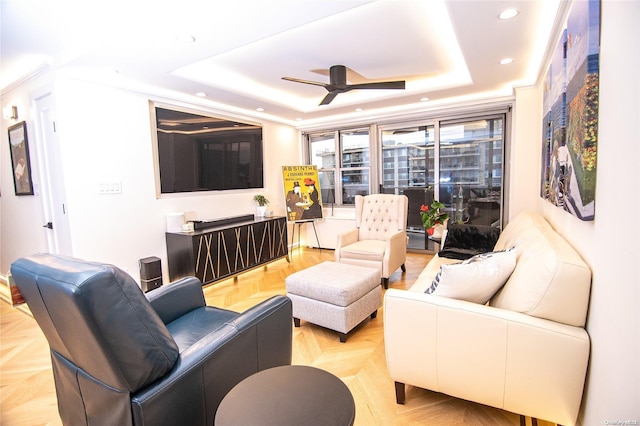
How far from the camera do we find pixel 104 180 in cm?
315

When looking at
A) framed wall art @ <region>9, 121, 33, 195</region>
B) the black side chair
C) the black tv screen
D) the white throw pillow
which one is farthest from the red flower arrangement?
framed wall art @ <region>9, 121, 33, 195</region>

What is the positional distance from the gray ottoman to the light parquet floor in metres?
0.15

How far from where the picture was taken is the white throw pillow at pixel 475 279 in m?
1.60

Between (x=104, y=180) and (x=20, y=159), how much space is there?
4.07 ft

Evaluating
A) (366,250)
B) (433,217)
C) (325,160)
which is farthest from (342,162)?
(366,250)

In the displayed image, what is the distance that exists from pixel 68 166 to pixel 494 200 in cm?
521

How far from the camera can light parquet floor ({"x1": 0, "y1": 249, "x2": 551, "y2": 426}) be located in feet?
5.42

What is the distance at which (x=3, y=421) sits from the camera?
173 cm

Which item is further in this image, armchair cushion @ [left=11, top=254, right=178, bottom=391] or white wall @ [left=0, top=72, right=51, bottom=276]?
white wall @ [left=0, top=72, right=51, bottom=276]

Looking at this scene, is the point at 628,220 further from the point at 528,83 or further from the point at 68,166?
the point at 68,166

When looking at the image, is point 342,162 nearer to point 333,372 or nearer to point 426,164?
point 426,164

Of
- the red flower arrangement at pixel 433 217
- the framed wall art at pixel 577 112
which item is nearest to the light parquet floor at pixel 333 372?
the framed wall art at pixel 577 112

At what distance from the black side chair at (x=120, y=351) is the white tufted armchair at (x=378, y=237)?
7.40 feet

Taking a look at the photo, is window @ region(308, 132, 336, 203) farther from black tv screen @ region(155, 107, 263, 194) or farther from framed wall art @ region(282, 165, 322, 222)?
black tv screen @ region(155, 107, 263, 194)
